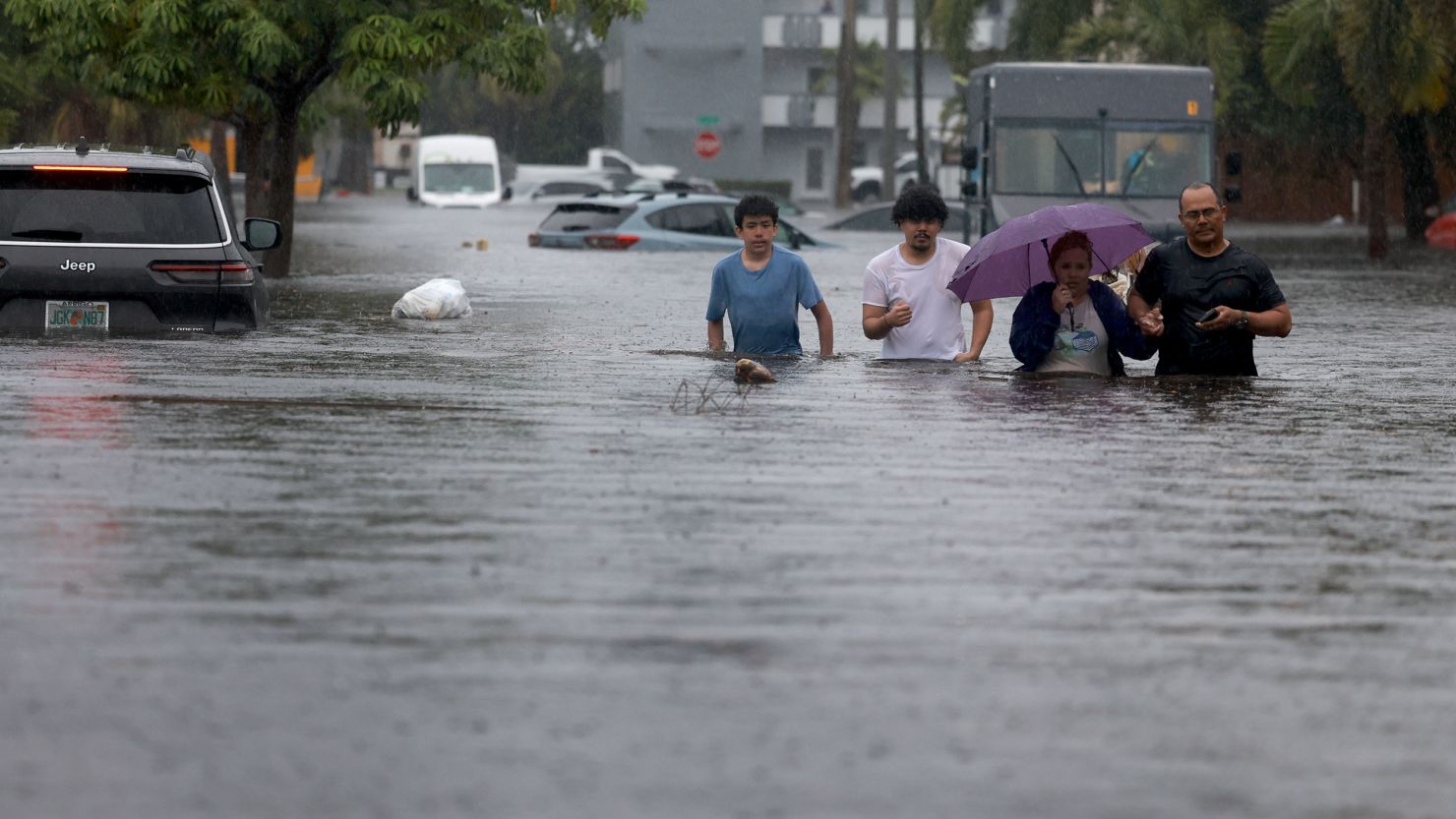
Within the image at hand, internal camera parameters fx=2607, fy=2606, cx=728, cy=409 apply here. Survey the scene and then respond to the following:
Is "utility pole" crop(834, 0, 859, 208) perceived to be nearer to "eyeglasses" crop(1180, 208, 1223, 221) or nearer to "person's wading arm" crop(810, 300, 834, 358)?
"person's wading arm" crop(810, 300, 834, 358)

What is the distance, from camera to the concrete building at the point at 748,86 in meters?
95.3

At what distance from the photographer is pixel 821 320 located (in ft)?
44.5

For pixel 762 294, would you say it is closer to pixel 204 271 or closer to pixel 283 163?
pixel 204 271

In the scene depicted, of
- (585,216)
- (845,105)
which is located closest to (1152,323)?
(585,216)

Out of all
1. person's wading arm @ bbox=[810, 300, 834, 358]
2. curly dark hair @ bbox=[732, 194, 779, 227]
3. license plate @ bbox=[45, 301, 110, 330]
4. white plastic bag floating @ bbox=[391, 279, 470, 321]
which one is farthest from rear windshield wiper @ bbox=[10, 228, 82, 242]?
white plastic bag floating @ bbox=[391, 279, 470, 321]

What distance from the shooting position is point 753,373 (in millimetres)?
13281

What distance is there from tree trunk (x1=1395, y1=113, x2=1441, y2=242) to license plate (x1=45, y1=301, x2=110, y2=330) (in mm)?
36215

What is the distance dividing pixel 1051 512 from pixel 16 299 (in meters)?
7.34

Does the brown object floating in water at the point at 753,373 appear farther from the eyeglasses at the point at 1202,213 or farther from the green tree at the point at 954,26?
the green tree at the point at 954,26

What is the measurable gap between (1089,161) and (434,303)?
11876mm

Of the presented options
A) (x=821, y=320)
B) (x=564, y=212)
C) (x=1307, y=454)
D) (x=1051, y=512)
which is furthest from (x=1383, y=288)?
(x=1051, y=512)

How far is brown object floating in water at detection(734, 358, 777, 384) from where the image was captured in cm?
1326

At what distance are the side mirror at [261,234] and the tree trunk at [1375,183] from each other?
27421 mm

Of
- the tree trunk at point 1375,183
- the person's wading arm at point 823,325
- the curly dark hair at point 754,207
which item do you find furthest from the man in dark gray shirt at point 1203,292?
the tree trunk at point 1375,183
